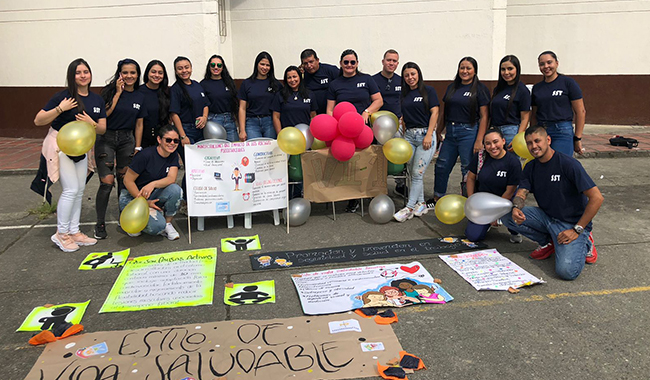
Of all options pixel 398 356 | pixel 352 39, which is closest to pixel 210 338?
pixel 398 356

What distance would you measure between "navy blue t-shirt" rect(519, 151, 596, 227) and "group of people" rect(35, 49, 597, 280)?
97 millimetres

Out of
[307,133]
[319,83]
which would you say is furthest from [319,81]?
[307,133]

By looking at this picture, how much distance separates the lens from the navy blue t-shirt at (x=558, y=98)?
5.69 meters

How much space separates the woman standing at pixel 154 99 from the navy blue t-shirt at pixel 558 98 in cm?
428

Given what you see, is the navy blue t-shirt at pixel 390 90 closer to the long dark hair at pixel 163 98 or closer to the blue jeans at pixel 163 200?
the long dark hair at pixel 163 98

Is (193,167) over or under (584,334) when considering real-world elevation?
over

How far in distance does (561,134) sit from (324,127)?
8.93 feet

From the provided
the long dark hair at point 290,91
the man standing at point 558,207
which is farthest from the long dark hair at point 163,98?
the man standing at point 558,207

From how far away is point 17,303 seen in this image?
13.6ft

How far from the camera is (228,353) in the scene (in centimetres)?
334

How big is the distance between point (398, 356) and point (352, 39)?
333 inches

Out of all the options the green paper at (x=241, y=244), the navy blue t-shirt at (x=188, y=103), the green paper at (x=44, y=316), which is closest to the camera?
the green paper at (x=44, y=316)

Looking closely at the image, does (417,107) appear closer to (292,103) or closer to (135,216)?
(292,103)

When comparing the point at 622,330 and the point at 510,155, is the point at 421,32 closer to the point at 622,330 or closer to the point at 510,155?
the point at 510,155
